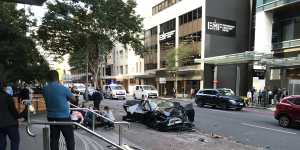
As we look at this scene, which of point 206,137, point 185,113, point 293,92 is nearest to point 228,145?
point 206,137

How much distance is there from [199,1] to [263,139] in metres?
37.2

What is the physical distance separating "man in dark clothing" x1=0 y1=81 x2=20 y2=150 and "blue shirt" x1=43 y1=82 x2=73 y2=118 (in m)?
0.64

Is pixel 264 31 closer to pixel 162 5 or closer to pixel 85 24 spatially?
pixel 162 5

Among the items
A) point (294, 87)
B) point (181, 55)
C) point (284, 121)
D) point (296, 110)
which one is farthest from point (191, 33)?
point (296, 110)

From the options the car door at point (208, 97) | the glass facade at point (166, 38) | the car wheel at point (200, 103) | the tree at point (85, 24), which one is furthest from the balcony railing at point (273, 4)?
the tree at point (85, 24)

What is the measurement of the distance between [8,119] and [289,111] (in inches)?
540

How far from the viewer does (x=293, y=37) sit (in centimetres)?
3816

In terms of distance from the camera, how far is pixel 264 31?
137ft

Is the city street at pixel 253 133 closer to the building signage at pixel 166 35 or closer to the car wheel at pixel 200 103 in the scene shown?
the car wheel at pixel 200 103

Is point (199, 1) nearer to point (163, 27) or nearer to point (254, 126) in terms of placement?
point (163, 27)

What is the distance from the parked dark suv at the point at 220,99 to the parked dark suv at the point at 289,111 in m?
10.1

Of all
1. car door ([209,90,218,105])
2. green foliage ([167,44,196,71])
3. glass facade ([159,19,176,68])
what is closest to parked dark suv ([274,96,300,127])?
car door ([209,90,218,105])

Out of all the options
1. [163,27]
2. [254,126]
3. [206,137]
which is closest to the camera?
[206,137]

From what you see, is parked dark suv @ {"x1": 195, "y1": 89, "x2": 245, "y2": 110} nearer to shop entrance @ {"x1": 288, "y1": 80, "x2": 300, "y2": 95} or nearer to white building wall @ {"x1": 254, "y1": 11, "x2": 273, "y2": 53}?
shop entrance @ {"x1": 288, "y1": 80, "x2": 300, "y2": 95}
